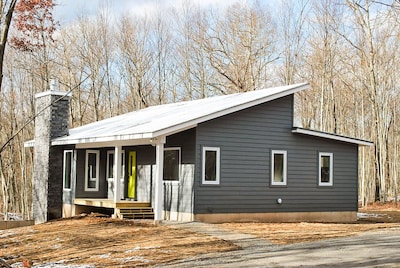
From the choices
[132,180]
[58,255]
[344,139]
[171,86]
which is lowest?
[58,255]

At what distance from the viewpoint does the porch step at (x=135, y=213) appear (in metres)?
17.4

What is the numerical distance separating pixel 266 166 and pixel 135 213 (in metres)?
4.36

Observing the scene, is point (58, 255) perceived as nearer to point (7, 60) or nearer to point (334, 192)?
point (334, 192)

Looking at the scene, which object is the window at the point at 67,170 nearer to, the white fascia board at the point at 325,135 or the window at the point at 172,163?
the window at the point at 172,163

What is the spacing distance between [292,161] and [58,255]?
28.5 feet

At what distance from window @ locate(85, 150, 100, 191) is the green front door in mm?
1889

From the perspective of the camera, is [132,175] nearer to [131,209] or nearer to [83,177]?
[83,177]

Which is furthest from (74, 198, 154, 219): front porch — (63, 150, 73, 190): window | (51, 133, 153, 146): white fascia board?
(63, 150, 73, 190): window

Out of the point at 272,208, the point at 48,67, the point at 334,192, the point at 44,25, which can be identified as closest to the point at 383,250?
the point at 272,208

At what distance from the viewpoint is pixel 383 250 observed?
37.4 feet

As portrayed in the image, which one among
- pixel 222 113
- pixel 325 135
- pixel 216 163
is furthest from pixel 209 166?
pixel 325 135

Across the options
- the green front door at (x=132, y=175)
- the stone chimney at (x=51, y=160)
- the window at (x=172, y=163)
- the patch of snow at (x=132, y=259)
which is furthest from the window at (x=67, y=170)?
the patch of snow at (x=132, y=259)

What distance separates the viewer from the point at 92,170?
69.6ft

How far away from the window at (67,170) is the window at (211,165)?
22.2 ft
